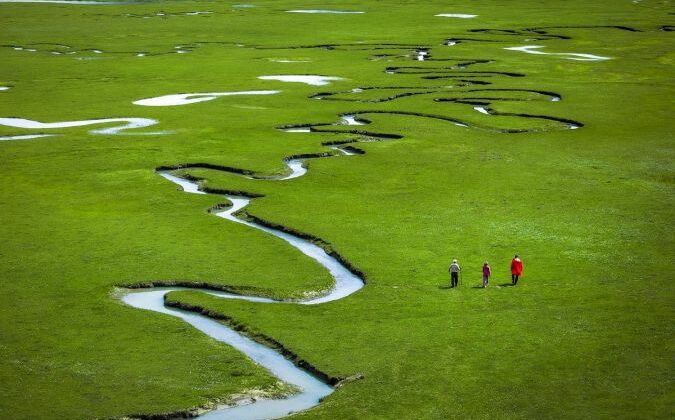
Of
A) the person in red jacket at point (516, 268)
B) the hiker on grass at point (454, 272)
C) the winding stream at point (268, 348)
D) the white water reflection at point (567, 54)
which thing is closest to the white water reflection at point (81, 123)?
the winding stream at point (268, 348)

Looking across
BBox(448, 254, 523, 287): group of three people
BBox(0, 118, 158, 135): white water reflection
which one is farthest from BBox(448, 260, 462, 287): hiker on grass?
BBox(0, 118, 158, 135): white water reflection

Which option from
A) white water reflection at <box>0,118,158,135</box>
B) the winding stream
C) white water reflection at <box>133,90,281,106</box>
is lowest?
the winding stream

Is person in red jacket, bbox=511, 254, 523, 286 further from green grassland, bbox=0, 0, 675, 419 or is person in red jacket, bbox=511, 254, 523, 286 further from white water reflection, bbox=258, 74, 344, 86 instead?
white water reflection, bbox=258, 74, 344, 86

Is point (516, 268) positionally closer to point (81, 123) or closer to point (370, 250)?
point (370, 250)

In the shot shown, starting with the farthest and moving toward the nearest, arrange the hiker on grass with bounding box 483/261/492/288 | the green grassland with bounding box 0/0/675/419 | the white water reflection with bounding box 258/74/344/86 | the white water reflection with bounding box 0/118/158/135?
the white water reflection with bounding box 258/74/344/86, the white water reflection with bounding box 0/118/158/135, the hiker on grass with bounding box 483/261/492/288, the green grassland with bounding box 0/0/675/419

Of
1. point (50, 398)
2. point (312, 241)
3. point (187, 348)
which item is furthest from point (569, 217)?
point (50, 398)

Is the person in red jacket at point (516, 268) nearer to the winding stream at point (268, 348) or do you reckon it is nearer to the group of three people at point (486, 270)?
the group of three people at point (486, 270)
